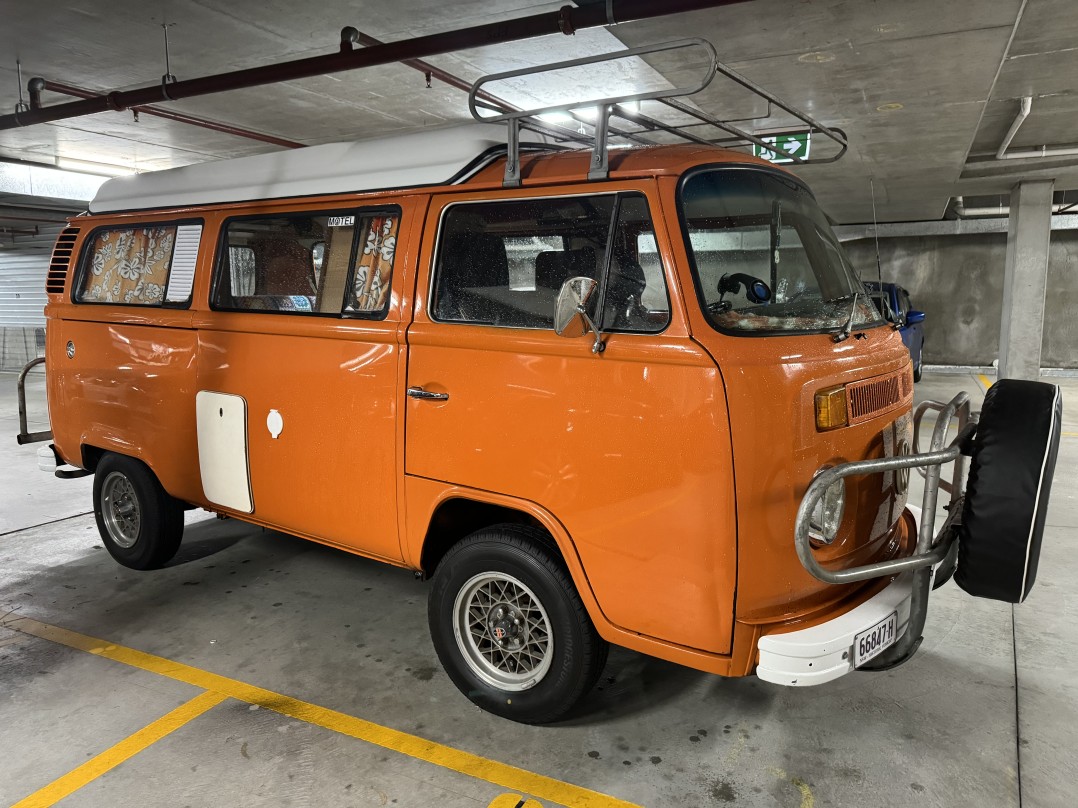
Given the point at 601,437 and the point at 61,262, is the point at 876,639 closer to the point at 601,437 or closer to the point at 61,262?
the point at 601,437

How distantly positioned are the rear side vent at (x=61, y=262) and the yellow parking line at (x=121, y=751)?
10.5 feet

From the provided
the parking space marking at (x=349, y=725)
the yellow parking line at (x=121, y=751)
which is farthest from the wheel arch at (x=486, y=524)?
the yellow parking line at (x=121, y=751)

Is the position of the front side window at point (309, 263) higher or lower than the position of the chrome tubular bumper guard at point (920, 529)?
higher

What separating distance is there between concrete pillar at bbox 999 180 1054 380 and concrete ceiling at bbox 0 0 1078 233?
7.96 feet

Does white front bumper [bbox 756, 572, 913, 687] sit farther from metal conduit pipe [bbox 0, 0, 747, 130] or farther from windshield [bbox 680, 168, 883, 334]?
metal conduit pipe [bbox 0, 0, 747, 130]

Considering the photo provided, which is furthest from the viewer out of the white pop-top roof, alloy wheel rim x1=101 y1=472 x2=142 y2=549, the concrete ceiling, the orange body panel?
the concrete ceiling

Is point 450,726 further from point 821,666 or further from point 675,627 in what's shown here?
point 821,666

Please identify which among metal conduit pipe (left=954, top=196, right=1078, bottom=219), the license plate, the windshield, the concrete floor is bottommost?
the concrete floor

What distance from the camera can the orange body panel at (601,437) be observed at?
2.67 m

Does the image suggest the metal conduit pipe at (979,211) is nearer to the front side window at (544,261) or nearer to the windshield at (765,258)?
the windshield at (765,258)

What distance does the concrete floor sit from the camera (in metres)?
2.93

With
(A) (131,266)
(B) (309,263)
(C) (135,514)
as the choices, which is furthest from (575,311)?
(C) (135,514)

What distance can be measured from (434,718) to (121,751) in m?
1.28

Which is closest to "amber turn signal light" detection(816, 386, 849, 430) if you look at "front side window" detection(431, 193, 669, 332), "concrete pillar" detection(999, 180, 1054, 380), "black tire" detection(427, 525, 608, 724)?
"front side window" detection(431, 193, 669, 332)
